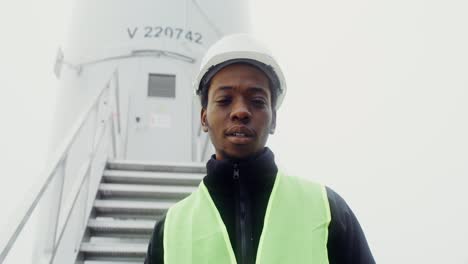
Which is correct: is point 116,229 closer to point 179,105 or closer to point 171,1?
point 179,105

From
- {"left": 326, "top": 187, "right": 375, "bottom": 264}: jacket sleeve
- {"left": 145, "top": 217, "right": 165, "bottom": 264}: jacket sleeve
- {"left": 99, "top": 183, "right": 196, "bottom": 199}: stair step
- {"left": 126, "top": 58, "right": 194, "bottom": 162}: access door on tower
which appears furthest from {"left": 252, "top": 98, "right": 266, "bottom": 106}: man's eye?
{"left": 126, "top": 58, "right": 194, "bottom": 162}: access door on tower

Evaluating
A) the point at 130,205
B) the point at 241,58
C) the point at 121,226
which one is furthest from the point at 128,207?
the point at 241,58

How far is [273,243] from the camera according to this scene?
1539 mm

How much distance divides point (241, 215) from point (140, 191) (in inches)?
127

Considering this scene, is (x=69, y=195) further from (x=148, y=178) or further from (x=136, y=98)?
(x=136, y=98)

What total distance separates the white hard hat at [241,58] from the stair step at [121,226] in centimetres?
242

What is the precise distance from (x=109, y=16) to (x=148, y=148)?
7.46 feet

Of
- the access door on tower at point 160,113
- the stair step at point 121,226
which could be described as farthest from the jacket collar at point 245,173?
the access door on tower at point 160,113

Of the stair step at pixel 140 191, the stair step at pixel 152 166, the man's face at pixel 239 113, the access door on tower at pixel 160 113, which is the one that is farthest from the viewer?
the access door on tower at pixel 160 113

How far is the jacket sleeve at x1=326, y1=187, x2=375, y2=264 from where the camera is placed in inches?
60.1

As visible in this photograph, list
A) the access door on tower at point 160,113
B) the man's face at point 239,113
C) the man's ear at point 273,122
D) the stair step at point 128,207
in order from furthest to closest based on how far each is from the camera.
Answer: the access door on tower at point 160,113 → the stair step at point 128,207 → the man's ear at point 273,122 → the man's face at point 239,113

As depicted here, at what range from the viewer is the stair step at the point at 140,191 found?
15.2 ft

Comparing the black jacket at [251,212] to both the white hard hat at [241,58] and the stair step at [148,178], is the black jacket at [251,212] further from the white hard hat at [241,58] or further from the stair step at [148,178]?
the stair step at [148,178]

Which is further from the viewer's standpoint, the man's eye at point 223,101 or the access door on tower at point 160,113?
the access door on tower at point 160,113
